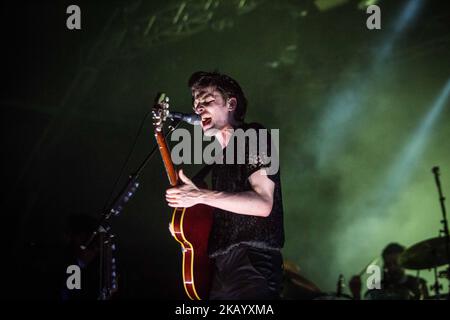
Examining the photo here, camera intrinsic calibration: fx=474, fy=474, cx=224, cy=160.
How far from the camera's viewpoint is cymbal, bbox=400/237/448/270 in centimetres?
570

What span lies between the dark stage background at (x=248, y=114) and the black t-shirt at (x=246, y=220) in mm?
4082

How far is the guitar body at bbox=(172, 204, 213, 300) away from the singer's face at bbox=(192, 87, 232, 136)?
0.53m

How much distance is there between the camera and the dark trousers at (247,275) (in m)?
2.51

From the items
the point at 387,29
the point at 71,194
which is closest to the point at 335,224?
the point at 387,29

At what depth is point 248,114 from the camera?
27.1ft

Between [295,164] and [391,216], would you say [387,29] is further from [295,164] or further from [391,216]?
[391,216]

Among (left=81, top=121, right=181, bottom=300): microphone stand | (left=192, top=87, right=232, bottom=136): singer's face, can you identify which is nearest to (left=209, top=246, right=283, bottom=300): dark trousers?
(left=192, top=87, right=232, bottom=136): singer's face

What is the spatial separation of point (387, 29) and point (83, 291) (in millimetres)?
6376

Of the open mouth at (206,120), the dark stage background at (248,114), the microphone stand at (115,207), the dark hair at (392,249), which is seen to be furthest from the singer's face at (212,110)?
the dark hair at (392,249)

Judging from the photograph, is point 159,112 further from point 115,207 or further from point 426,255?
point 426,255

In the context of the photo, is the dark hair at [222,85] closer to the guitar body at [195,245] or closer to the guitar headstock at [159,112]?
the guitar headstock at [159,112]

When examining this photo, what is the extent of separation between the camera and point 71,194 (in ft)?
24.4
